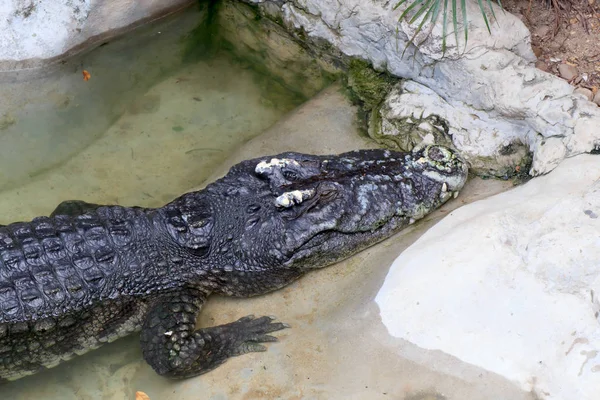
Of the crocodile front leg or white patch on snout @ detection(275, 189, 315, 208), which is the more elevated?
white patch on snout @ detection(275, 189, 315, 208)

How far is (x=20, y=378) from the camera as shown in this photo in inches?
149

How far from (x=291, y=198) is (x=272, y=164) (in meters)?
0.26

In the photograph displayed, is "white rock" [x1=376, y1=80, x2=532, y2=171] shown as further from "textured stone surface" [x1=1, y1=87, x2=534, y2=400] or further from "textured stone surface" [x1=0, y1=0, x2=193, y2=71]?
"textured stone surface" [x1=0, y1=0, x2=193, y2=71]

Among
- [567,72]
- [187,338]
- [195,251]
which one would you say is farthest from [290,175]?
[567,72]

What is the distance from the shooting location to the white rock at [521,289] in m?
2.78

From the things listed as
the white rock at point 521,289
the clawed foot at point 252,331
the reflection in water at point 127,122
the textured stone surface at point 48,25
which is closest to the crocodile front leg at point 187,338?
→ the clawed foot at point 252,331

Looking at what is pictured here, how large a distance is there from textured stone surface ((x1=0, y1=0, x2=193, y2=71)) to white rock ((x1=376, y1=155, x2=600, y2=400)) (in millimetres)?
2959

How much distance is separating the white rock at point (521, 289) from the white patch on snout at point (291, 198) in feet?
2.12

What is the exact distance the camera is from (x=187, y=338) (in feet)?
11.8

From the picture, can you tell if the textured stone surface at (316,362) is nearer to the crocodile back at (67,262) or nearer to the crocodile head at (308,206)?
the crocodile head at (308,206)

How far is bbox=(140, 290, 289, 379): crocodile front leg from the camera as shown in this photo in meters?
3.55

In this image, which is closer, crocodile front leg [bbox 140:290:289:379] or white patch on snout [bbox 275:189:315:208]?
crocodile front leg [bbox 140:290:289:379]

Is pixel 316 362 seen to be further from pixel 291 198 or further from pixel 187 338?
pixel 291 198

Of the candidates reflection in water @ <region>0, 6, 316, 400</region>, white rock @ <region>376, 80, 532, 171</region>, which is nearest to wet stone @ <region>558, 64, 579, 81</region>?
white rock @ <region>376, 80, 532, 171</region>
